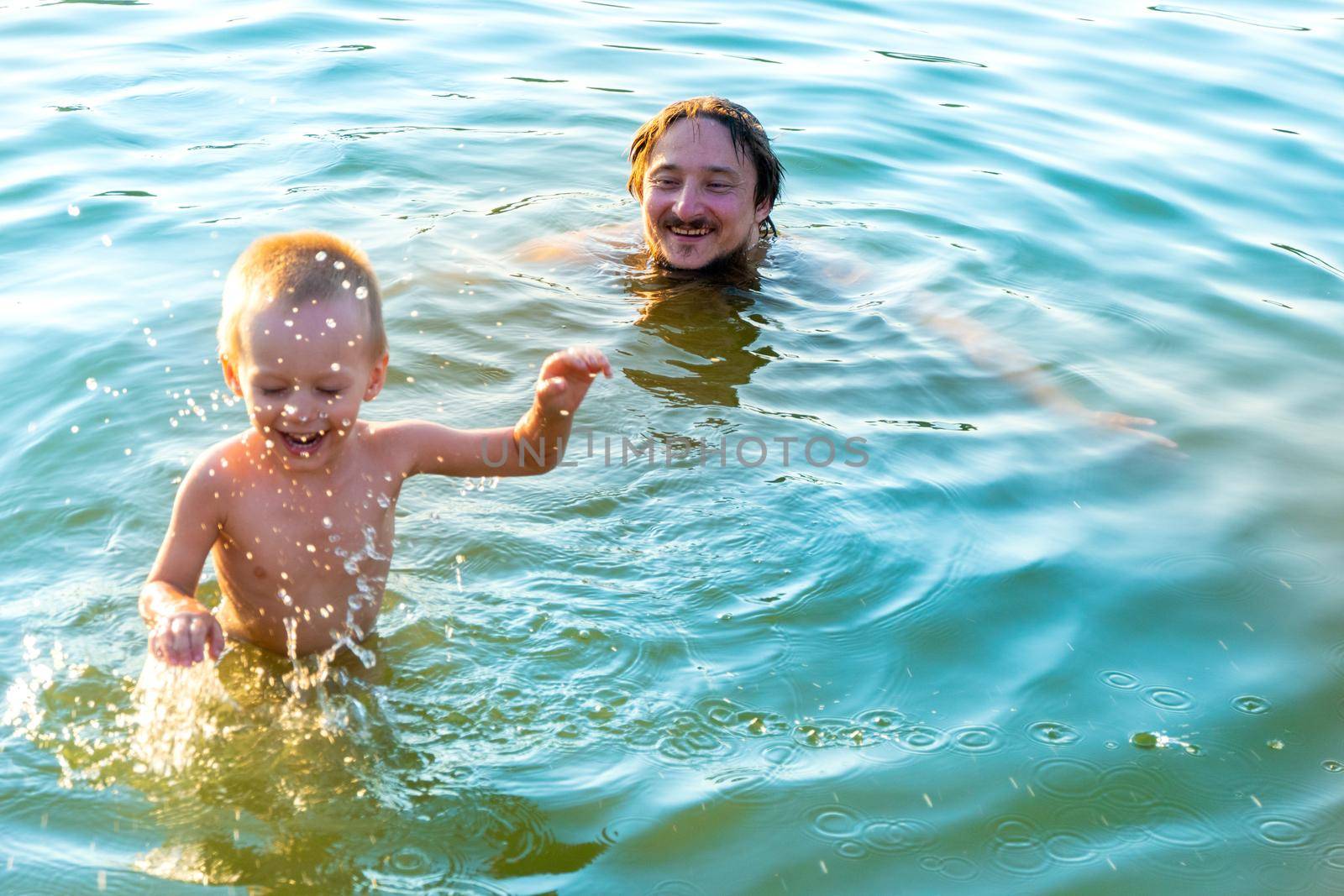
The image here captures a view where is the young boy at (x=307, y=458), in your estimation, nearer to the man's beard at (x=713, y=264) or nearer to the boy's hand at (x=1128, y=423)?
the boy's hand at (x=1128, y=423)

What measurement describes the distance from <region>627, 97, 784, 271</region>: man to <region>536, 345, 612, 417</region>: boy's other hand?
115 inches

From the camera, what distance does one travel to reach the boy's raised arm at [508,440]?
347cm

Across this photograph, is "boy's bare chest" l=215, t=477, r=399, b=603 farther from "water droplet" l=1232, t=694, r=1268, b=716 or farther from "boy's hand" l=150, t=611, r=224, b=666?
"water droplet" l=1232, t=694, r=1268, b=716

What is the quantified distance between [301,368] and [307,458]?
0.36 meters

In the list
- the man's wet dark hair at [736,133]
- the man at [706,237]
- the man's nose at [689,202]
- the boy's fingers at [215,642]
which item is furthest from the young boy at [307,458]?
the man's wet dark hair at [736,133]

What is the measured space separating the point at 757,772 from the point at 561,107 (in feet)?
20.6

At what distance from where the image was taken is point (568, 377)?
→ 3475mm

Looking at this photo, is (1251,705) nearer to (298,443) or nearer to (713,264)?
(298,443)

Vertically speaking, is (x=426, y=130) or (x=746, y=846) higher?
(x=426, y=130)

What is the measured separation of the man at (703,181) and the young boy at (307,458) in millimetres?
2858

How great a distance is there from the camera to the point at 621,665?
3639 mm

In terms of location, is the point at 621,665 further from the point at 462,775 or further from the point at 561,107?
the point at 561,107

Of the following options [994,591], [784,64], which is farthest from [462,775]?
[784,64]

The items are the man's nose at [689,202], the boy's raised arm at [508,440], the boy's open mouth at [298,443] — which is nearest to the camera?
the boy's open mouth at [298,443]
